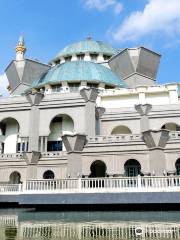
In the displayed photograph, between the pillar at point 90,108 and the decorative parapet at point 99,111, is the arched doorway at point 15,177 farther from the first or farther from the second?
the decorative parapet at point 99,111

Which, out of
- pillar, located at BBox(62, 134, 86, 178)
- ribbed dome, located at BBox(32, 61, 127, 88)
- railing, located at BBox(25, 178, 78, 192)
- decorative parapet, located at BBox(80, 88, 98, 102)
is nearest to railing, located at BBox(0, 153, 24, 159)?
pillar, located at BBox(62, 134, 86, 178)

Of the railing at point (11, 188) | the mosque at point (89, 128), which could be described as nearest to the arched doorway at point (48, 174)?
the mosque at point (89, 128)

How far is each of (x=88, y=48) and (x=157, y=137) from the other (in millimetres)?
27199

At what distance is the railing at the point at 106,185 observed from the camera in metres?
17.8

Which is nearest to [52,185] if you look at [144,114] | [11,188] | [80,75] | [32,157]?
[11,188]

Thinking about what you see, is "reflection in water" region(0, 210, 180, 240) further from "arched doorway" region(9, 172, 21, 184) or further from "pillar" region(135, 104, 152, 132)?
"pillar" region(135, 104, 152, 132)

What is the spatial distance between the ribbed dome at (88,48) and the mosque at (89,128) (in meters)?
7.94

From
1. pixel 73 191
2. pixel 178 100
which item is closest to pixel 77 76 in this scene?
pixel 178 100

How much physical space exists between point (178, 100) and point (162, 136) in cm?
1042

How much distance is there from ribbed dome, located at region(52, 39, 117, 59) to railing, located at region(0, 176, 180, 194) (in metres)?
29.2

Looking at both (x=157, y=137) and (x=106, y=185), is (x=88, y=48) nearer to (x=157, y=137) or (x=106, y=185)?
(x=157, y=137)

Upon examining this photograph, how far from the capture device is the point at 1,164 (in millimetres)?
27531

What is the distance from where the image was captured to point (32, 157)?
85.5 feet

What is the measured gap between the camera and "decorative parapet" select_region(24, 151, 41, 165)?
25984 mm
